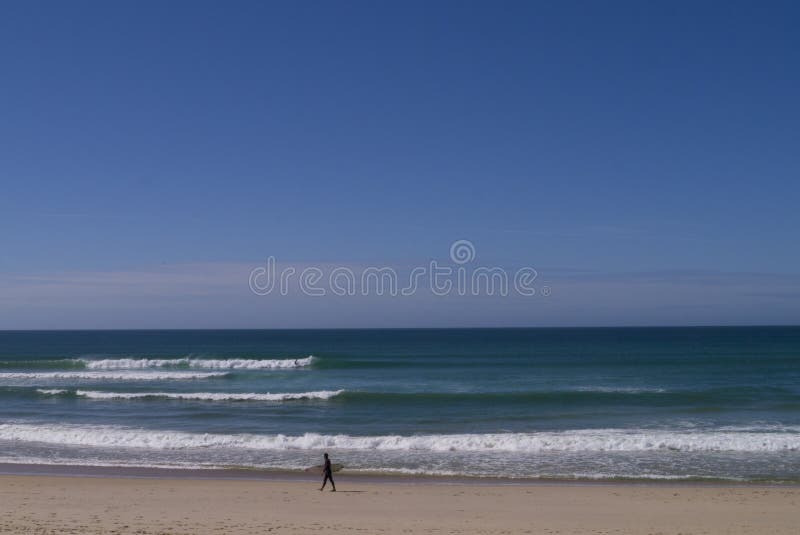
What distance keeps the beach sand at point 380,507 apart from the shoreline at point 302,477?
0.78ft

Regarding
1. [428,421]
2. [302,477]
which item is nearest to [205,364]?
[428,421]

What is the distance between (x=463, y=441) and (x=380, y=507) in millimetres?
6355

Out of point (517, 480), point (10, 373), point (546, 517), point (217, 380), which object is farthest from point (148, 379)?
point (546, 517)

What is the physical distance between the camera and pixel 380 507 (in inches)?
528

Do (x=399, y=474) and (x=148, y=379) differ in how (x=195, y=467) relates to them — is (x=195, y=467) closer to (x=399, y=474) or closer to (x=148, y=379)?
(x=399, y=474)

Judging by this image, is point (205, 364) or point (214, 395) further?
point (205, 364)

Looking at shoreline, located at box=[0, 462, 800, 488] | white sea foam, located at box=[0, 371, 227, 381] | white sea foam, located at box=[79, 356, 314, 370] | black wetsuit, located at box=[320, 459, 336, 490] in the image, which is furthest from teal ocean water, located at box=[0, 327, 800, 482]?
white sea foam, located at box=[79, 356, 314, 370]

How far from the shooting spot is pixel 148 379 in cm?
3666

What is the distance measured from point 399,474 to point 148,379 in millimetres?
24053

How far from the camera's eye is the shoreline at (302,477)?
15.5 m

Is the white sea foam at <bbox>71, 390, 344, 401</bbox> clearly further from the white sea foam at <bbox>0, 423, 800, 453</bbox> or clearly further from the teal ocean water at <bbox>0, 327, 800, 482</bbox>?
the white sea foam at <bbox>0, 423, 800, 453</bbox>

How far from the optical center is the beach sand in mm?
11906

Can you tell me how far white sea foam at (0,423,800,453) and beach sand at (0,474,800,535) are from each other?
3552mm

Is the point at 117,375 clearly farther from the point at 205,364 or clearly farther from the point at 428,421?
the point at 428,421
